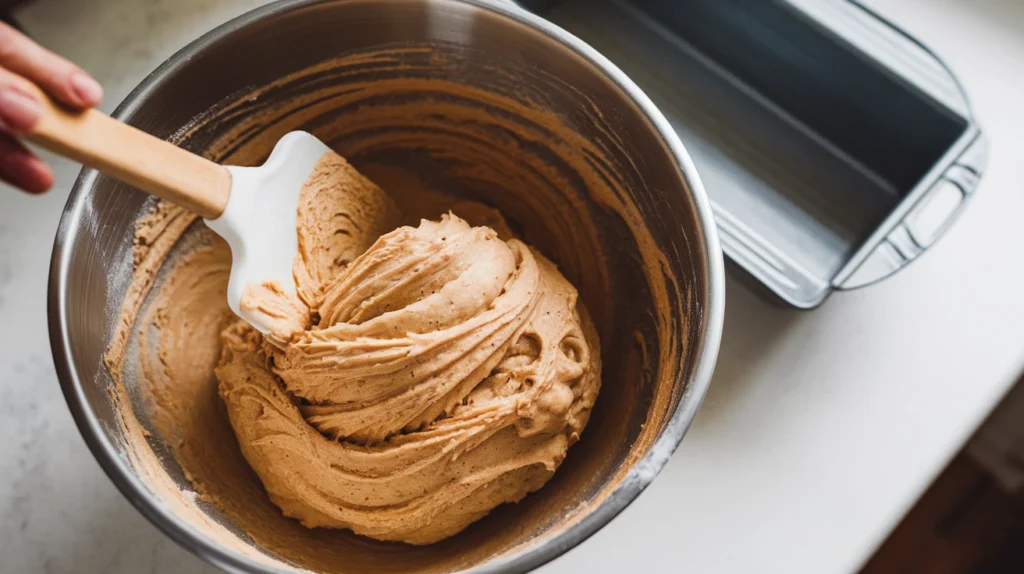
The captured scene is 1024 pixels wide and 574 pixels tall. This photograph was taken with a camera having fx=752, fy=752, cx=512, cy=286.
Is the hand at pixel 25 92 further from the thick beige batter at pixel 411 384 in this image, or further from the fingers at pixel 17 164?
the thick beige batter at pixel 411 384

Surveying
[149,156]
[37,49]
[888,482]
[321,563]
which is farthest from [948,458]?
[37,49]

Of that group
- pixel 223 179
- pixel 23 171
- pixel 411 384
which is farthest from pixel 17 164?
pixel 411 384

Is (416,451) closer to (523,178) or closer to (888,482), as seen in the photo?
(523,178)

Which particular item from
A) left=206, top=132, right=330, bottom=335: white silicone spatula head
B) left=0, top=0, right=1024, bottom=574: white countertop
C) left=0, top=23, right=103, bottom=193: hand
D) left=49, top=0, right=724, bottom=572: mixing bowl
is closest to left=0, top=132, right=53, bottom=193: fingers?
left=0, top=23, right=103, bottom=193: hand

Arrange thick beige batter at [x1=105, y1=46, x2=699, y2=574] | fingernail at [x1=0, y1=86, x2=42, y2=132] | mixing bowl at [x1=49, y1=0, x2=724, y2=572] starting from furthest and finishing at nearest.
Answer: thick beige batter at [x1=105, y1=46, x2=699, y2=574]
mixing bowl at [x1=49, y1=0, x2=724, y2=572]
fingernail at [x1=0, y1=86, x2=42, y2=132]

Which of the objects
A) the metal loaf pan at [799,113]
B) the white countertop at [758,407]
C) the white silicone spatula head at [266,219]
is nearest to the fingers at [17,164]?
the white silicone spatula head at [266,219]

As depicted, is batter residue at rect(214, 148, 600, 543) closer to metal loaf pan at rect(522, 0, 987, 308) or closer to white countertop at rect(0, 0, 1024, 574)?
white countertop at rect(0, 0, 1024, 574)
